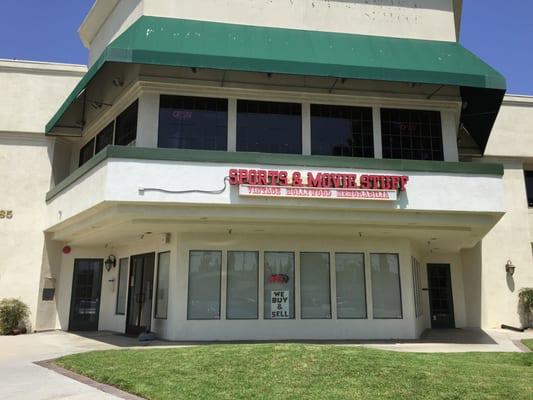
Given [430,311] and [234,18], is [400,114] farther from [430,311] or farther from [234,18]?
[430,311]

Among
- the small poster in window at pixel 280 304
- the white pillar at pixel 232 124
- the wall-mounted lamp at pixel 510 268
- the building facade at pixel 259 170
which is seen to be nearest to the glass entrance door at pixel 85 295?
the building facade at pixel 259 170

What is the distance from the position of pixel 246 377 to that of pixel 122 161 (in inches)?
284

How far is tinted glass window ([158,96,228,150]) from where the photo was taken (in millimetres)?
15141

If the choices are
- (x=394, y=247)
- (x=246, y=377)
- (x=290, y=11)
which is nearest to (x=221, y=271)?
(x=394, y=247)

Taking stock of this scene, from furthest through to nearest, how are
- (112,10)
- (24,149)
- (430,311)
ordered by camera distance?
(430,311)
(24,149)
(112,10)

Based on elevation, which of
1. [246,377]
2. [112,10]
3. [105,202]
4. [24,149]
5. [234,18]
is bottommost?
[246,377]

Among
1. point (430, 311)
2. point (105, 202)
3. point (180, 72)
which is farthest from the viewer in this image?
point (430, 311)

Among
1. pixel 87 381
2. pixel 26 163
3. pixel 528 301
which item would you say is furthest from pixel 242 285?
pixel 528 301

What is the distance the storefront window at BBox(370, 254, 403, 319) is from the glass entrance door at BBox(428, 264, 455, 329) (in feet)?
17.6

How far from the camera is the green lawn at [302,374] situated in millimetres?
7770

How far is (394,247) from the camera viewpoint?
1711 cm

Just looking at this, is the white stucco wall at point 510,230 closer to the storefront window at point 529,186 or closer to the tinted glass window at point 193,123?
the storefront window at point 529,186

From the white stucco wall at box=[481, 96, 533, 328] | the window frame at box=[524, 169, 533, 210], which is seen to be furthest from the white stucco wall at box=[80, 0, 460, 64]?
the window frame at box=[524, 169, 533, 210]

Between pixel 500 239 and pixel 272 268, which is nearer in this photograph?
pixel 272 268
